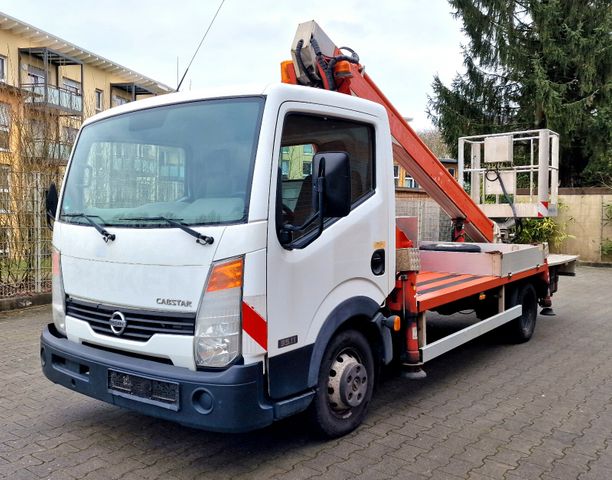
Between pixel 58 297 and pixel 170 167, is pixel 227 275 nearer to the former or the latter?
pixel 170 167

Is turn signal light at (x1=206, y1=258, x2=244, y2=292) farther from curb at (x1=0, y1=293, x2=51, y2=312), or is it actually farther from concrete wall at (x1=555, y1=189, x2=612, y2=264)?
concrete wall at (x1=555, y1=189, x2=612, y2=264)

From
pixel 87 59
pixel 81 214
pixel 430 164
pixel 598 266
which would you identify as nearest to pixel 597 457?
pixel 430 164

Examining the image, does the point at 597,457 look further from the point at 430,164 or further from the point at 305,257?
the point at 430,164

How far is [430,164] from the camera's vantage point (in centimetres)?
567

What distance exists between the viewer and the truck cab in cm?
312

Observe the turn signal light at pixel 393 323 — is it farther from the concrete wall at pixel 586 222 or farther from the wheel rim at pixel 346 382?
the concrete wall at pixel 586 222

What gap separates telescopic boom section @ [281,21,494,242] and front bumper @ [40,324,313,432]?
2.44 m

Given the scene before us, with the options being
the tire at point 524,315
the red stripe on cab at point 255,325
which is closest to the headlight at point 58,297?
the red stripe on cab at point 255,325

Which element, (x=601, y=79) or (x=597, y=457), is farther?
(x=601, y=79)

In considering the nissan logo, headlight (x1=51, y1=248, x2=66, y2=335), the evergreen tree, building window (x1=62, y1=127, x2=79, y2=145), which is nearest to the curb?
building window (x1=62, y1=127, x2=79, y2=145)

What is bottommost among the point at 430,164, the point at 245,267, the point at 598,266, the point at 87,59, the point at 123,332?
the point at 598,266

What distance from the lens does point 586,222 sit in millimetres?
16578

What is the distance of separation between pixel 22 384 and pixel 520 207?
20.0 feet

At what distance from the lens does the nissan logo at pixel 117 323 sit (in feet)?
11.2
